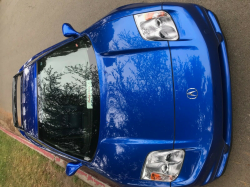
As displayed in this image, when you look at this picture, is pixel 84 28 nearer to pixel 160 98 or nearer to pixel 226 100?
pixel 160 98

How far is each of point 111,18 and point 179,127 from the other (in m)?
1.53

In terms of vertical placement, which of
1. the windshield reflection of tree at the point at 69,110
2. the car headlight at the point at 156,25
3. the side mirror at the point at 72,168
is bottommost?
the side mirror at the point at 72,168

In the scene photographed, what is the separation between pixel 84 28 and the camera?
4.55 meters

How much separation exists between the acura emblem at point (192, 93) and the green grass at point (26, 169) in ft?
10.00

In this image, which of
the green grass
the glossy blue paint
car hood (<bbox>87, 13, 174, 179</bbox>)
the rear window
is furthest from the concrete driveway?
the rear window

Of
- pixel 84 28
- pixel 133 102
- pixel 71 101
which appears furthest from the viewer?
pixel 84 28

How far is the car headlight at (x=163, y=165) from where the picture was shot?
2.06m

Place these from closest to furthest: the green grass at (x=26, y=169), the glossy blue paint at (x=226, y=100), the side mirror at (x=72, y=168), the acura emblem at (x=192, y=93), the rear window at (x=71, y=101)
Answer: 1. the acura emblem at (x=192, y=93)
2. the glossy blue paint at (x=226, y=100)
3. the rear window at (x=71, y=101)
4. the side mirror at (x=72, y=168)
5. the green grass at (x=26, y=169)

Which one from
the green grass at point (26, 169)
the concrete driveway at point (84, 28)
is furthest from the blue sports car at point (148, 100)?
the green grass at point (26, 169)

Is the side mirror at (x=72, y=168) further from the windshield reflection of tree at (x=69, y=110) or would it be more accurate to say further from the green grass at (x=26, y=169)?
the green grass at (x=26, y=169)

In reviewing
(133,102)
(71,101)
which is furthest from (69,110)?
(133,102)

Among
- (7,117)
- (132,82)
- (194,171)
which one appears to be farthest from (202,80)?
(7,117)

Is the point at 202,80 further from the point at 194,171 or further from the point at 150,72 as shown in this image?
the point at 194,171

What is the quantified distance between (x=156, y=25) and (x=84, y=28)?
8.84 ft
